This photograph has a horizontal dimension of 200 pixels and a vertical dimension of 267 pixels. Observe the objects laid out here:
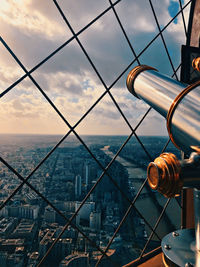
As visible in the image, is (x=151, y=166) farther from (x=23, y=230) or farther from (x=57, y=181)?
(x=57, y=181)

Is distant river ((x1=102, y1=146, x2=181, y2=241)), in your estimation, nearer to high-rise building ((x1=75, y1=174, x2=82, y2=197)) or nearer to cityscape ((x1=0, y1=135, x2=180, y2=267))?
cityscape ((x1=0, y1=135, x2=180, y2=267))

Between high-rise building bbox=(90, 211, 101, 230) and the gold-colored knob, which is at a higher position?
the gold-colored knob

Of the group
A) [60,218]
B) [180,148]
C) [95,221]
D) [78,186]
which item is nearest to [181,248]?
[180,148]

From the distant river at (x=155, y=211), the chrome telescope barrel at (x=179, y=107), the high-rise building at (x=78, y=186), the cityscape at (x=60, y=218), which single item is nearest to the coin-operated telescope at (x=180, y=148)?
the chrome telescope barrel at (x=179, y=107)

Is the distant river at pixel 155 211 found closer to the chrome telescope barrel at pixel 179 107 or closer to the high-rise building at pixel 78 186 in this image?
the high-rise building at pixel 78 186

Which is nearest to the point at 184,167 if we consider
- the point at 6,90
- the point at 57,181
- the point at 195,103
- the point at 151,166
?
the point at 151,166

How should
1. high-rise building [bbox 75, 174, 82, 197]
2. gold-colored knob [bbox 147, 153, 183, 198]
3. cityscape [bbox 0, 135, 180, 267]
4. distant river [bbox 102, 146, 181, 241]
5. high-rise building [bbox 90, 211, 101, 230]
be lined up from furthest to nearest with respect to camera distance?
distant river [bbox 102, 146, 181, 241]
high-rise building [bbox 75, 174, 82, 197]
high-rise building [bbox 90, 211, 101, 230]
cityscape [bbox 0, 135, 180, 267]
gold-colored knob [bbox 147, 153, 183, 198]

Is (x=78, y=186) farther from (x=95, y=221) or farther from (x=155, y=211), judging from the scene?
(x=155, y=211)

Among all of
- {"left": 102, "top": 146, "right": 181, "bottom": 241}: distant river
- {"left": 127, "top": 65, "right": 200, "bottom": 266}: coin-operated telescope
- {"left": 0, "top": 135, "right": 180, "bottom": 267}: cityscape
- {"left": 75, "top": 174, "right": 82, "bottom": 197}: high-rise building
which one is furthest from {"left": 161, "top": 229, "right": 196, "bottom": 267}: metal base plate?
{"left": 102, "top": 146, "right": 181, "bottom": 241}: distant river
